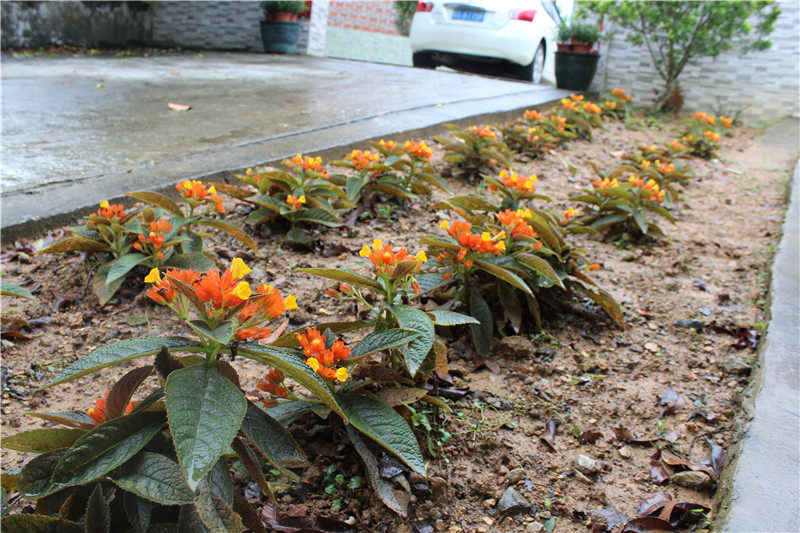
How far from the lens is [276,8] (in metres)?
9.71

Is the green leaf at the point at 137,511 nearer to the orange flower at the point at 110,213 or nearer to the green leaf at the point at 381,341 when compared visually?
the green leaf at the point at 381,341

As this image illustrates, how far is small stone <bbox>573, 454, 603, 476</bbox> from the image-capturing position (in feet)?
5.06

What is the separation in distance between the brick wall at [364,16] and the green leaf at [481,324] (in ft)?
53.5

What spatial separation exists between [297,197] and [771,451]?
1909 mm

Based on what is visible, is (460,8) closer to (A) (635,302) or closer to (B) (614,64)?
(B) (614,64)

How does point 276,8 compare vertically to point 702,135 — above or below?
above

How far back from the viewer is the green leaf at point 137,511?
0.96m

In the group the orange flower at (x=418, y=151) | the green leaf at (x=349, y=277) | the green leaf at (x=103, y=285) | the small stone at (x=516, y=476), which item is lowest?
the small stone at (x=516, y=476)

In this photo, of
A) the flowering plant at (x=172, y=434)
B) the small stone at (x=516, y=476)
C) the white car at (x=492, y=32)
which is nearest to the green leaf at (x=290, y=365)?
the flowering plant at (x=172, y=434)

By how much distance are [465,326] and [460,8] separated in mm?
7551

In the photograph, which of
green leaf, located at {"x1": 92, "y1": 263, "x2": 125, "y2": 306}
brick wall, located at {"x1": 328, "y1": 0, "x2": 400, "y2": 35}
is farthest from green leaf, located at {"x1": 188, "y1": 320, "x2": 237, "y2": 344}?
brick wall, located at {"x1": 328, "y1": 0, "x2": 400, "y2": 35}

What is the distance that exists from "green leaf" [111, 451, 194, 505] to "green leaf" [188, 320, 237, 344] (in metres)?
0.23

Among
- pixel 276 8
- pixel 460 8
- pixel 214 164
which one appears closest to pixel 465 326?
pixel 214 164

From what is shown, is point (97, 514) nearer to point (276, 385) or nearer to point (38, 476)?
point (38, 476)
